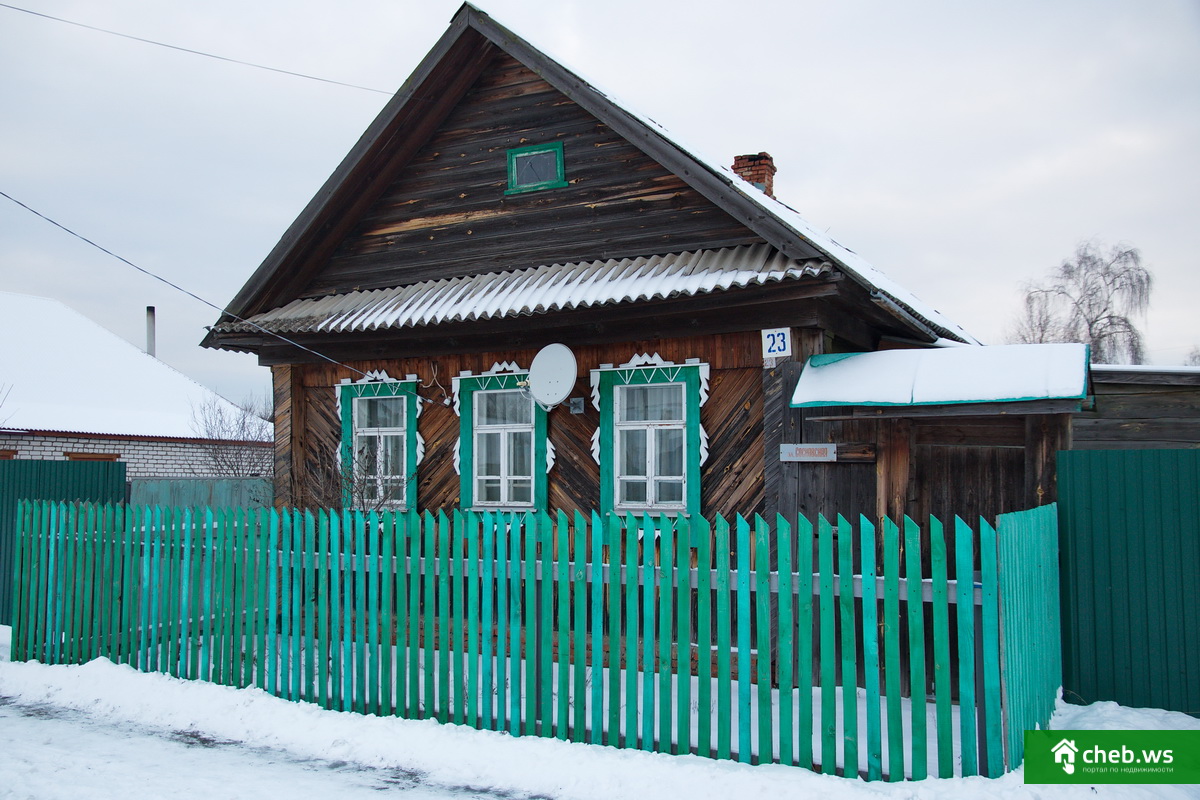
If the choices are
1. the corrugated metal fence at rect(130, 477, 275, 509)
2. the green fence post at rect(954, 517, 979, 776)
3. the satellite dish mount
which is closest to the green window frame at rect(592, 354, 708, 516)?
the satellite dish mount

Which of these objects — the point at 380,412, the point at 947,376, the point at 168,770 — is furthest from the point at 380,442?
the point at 947,376

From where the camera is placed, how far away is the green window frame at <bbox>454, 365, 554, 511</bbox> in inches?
372

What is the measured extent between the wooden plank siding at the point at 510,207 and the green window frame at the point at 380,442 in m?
1.35

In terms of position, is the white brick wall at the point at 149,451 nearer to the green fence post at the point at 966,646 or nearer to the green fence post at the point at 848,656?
the green fence post at the point at 848,656

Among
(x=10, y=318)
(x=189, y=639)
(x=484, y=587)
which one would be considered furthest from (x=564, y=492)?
(x=10, y=318)

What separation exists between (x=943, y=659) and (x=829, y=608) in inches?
25.4

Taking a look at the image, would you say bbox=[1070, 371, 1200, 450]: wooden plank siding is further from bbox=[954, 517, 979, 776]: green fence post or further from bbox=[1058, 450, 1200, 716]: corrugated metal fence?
bbox=[954, 517, 979, 776]: green fence post

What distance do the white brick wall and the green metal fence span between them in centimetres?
1034

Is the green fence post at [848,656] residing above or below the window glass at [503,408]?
below

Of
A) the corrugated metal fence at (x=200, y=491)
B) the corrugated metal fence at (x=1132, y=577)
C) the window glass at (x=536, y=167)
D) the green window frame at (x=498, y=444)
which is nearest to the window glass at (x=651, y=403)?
the green window frame at (x=498, y=444)

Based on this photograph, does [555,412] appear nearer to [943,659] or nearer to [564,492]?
[564,492]

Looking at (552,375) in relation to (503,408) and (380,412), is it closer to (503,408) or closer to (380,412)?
(503,408)

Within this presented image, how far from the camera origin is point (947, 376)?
7.13 meters

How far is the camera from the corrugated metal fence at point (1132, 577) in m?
6.14
